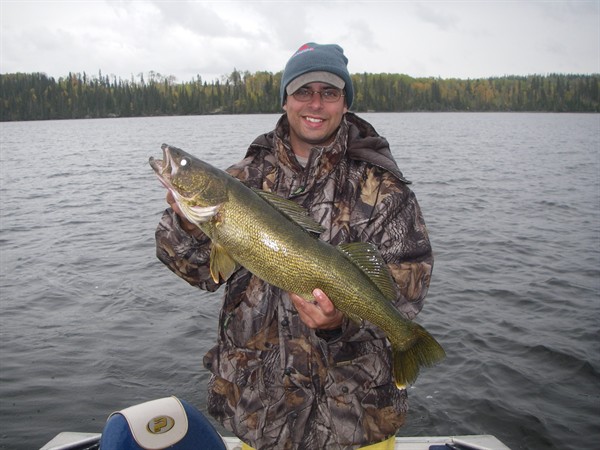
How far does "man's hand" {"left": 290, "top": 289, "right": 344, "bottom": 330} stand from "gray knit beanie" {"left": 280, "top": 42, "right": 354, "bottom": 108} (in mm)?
1485

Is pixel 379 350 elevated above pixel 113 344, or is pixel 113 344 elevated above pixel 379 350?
pixel 379 350

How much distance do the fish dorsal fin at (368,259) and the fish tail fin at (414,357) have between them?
14.2 inches

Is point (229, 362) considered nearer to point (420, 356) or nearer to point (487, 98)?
point (420, 356)

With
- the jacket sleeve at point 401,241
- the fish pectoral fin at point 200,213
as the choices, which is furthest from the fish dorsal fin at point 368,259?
the fish pectoral fin at point 200,213

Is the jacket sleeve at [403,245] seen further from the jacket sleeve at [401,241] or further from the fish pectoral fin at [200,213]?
the fish pectoral fin at [200,213]

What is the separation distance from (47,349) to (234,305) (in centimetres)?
646

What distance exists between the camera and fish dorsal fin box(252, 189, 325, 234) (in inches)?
133

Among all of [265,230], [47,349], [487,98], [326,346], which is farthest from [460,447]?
[487,98]

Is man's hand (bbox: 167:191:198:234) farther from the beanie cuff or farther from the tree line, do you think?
the tree line

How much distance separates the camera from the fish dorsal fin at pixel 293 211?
11.1 ft

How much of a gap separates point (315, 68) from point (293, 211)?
3.46ft

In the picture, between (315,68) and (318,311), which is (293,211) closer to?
(318,311)

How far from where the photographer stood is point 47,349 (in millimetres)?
8711

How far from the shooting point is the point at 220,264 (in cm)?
337
